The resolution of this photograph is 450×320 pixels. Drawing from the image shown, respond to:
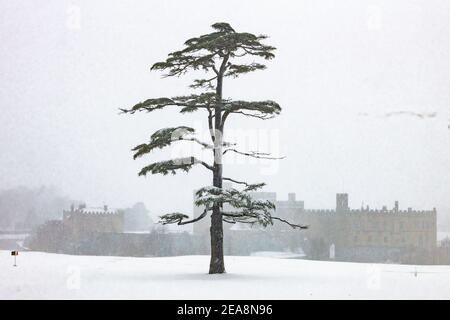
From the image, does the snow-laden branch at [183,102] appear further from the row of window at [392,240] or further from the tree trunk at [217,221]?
the row of window at [392,240]

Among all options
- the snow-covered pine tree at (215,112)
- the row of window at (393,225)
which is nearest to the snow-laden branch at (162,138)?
the snow-covered pine tree at (215,112)

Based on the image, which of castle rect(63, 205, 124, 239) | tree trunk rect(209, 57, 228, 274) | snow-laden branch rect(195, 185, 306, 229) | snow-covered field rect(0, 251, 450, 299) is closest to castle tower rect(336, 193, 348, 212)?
castle rect(63, 205, 124, 239)

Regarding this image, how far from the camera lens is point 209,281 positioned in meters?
17.6

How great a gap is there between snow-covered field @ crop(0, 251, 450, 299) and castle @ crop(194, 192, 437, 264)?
7847cm

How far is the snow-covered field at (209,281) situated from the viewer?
1498 cm

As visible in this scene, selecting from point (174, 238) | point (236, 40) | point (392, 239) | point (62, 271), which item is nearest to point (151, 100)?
point (236, 40)

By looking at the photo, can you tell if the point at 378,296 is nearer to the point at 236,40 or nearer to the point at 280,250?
the point at 236,40

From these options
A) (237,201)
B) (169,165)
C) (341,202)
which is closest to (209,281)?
(237,201)

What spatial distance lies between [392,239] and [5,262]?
8728cm

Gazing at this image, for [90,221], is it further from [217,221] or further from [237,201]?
[237,201]

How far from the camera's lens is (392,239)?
103188 millimetres

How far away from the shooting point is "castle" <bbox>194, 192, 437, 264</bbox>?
3999 inches

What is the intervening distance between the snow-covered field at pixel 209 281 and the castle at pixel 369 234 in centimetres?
7847

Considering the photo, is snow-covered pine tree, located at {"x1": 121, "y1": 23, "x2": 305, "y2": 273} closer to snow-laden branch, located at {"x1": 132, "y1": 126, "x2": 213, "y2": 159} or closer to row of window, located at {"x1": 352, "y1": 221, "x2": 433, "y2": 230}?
snow-laden branch, located at {"x1": 132, "y1": 126, "x2": 213, "y2": 159}
